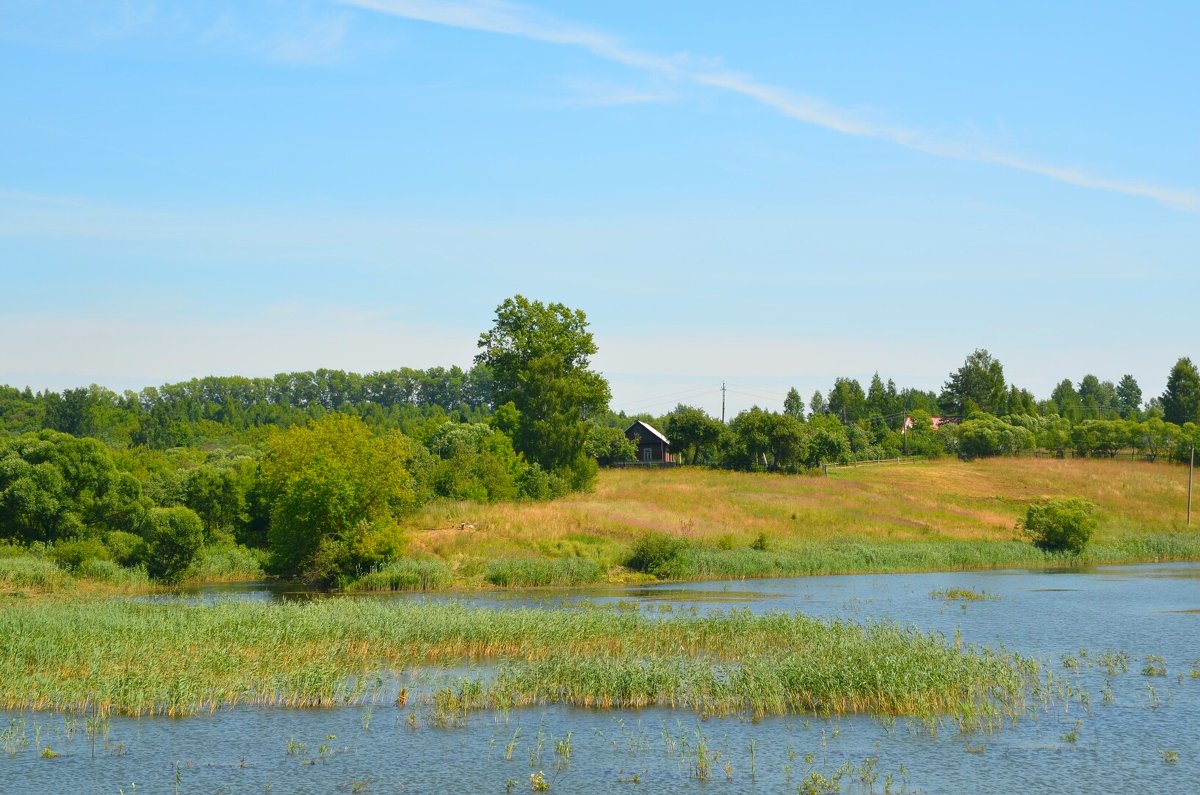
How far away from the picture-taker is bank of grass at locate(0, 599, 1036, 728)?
91.6 ft

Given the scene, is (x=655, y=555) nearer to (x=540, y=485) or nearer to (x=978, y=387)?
(x=540, y=485)

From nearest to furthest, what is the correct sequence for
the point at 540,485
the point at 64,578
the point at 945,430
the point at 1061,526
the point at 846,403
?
the point at 64,578, the point at 1061,526, the point at 540,485, the point at 945,430, the point at 846,403

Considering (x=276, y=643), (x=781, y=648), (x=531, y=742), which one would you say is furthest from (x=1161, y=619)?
(x=276, y=643)

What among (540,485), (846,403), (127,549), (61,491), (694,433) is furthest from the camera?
(846,403)

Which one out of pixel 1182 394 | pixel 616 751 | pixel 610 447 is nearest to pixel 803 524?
pixel 610 447

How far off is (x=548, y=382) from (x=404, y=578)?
42.5 metres

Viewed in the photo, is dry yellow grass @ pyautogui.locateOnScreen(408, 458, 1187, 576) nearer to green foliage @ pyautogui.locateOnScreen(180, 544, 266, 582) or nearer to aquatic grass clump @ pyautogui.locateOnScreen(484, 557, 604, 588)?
aquatic grass clump @ pyautogui.locateOnScreen(484, 557, 604, 588)

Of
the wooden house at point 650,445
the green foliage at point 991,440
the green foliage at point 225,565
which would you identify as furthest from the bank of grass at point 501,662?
the green foliage at point 991,440

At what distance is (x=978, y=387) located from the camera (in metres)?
178

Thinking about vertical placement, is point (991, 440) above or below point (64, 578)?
above

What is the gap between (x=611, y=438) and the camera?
124 m

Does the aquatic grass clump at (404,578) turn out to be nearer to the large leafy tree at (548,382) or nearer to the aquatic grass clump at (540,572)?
the aquatic grass clump at (540,572)

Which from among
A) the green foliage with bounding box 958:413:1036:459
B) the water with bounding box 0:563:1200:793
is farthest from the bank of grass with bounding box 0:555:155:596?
the green foliage with bounding box 958:413:1036:459

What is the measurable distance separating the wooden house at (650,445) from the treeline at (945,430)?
2935 mm
